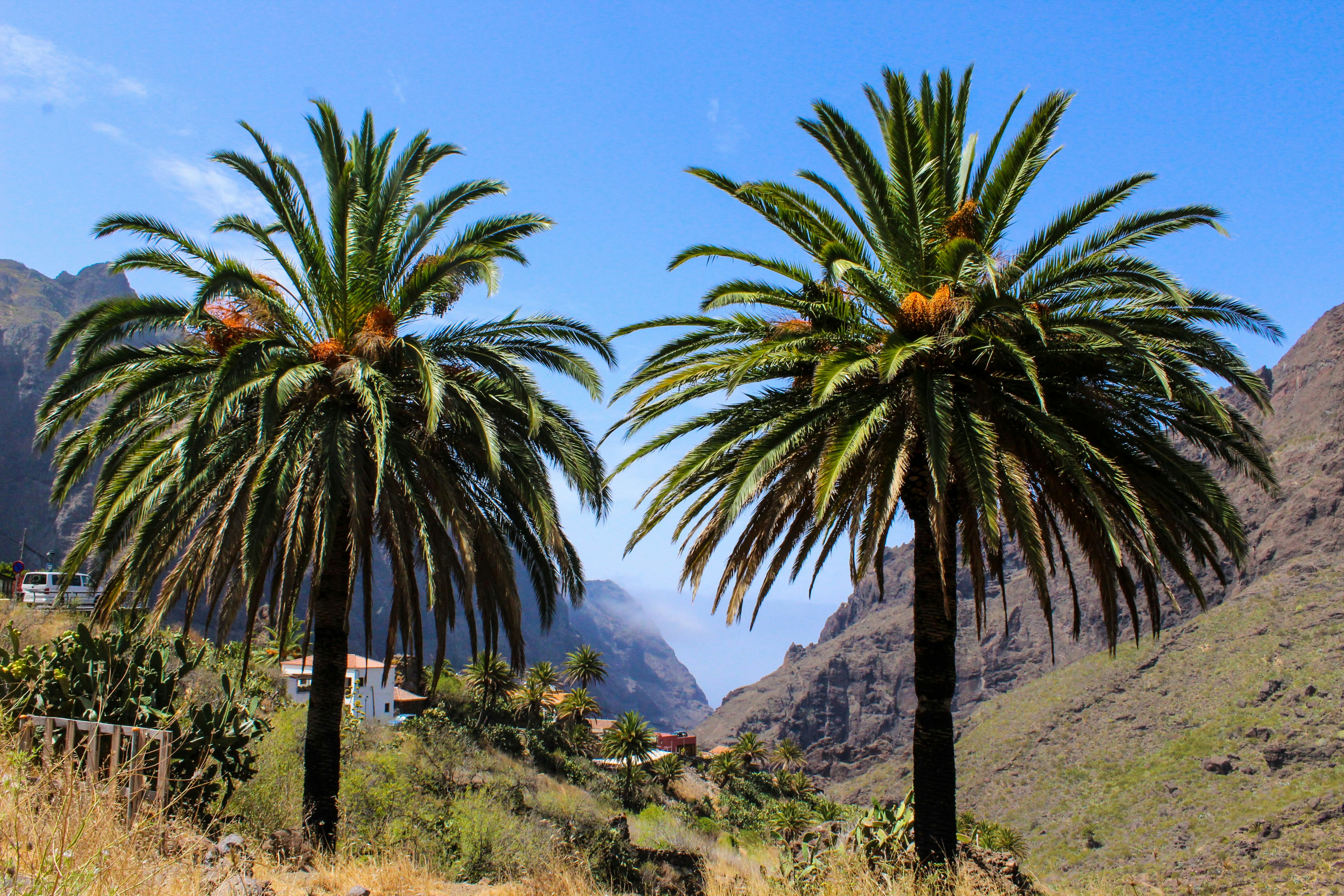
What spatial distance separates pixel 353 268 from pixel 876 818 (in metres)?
11.1

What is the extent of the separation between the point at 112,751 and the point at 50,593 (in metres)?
30.7

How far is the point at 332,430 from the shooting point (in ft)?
36.3

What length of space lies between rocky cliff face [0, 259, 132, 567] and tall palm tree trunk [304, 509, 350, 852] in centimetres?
13291

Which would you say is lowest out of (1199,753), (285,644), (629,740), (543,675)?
(1199,753)

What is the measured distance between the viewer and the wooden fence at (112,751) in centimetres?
696

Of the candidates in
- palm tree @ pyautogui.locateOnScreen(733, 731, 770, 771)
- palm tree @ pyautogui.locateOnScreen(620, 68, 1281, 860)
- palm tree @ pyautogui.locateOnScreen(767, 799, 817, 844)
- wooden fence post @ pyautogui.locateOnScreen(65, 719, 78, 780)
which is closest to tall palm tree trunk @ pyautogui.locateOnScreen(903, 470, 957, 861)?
palm tree @ pyautogui.locateOnScreen(620, 68, 1281, 860)

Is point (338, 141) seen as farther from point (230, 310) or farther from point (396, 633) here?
point (396, 633)

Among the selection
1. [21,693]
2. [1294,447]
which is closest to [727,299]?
[21,693]

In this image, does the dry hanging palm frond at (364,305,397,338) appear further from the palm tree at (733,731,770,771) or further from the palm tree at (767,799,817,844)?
the palm tree at (733,731,770,771)

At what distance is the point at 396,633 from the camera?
1431cm

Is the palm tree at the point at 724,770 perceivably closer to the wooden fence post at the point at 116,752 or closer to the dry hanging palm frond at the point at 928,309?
the dry hanging palm frond at the point at 928,309

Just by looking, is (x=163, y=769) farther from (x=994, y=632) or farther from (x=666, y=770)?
(x=994, y=632)

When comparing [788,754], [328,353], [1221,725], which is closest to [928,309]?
[328,353]

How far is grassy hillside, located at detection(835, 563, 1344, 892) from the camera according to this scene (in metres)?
45.3
